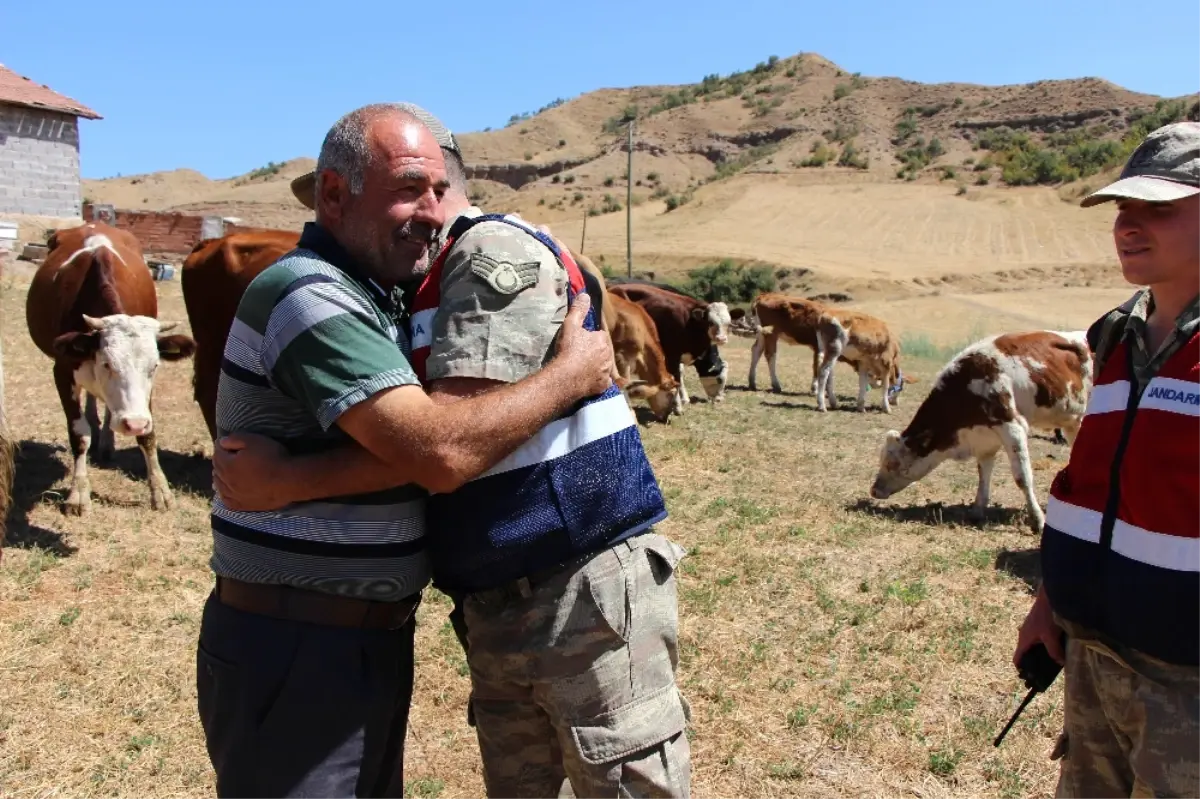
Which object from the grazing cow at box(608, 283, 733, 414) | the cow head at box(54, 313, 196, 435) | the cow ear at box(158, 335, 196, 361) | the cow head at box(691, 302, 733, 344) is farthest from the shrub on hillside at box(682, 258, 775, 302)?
the cow head at box(54, 313, 196, 435)

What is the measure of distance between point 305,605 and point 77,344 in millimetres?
5512

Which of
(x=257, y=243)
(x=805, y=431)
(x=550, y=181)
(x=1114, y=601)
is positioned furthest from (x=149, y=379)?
(x=550, y=181)

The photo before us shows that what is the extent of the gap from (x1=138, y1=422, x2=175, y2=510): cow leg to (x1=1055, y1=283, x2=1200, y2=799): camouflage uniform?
6.64 m

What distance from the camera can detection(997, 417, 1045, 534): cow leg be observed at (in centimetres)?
787

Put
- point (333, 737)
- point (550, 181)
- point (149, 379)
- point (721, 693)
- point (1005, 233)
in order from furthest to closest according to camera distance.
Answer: point (550, 181) < point (1005, 233) < point (149, 379) < point (721, 693) < point (333, 737)

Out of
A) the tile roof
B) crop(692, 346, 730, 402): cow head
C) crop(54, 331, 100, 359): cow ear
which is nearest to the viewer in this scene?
crop(54, 331, 100, 359): cow ear

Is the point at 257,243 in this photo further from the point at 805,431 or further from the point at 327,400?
the point at 805,431

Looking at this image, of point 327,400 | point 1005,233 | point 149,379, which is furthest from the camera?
point 1005,233

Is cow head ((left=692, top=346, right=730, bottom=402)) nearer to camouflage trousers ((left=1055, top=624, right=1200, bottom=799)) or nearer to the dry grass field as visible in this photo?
the dry grass field

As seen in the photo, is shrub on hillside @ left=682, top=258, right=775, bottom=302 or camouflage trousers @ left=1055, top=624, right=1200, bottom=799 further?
shrub on hillside @ left=682, top=258, right=775, bottom=302

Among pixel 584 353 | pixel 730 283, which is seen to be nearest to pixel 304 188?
pixel 584 353

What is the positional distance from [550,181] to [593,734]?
74972 millimetres

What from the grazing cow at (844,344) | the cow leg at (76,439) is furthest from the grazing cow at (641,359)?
the cow leg at (76,439)

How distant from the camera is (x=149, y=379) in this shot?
6758 mm
